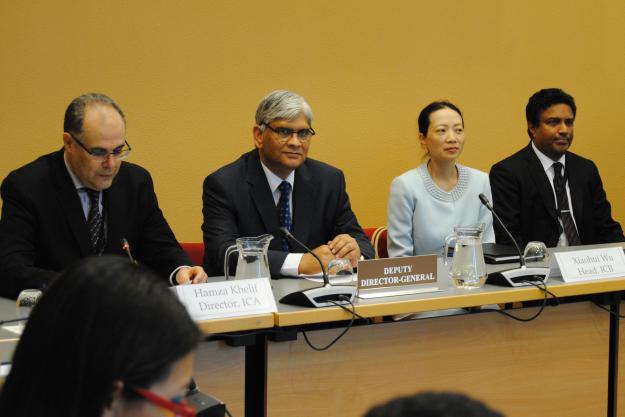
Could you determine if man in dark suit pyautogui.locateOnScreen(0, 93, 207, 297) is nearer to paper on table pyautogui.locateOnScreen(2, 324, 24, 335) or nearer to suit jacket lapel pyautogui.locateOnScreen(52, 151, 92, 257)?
suit jacket lapel pyautogui.locateOnScreen(52, 151, 92, 257)

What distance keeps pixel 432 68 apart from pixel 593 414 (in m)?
2.49

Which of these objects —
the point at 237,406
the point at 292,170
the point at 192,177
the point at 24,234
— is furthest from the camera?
the point at 192,177

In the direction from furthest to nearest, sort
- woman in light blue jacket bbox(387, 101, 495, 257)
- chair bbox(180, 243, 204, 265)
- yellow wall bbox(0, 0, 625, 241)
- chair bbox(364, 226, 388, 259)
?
1. yellow wall bbox(0, 0, 625, 241)
2. chair bbox(364, 226, 388, 259)
3. woman in light blue jacket bbox(387, 101, 495, 257)
4. chair bbox(180, 243, 204, 265)

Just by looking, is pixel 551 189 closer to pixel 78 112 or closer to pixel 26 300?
pixel 78 112

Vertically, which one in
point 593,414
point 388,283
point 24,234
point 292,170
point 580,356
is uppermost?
point 292,170

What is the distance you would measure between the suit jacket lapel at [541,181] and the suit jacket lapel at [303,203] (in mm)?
1347

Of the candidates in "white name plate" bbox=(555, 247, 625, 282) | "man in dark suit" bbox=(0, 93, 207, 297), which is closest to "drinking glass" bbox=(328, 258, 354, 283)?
"man in dark suit" bbox=(0, 93, 207, 297)

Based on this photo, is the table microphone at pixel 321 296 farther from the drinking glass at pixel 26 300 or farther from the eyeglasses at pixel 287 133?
the eyeglasses at pixel 287 133

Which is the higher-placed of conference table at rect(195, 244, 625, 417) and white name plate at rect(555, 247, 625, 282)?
white name plate at rect(555, 247, 625, 282)

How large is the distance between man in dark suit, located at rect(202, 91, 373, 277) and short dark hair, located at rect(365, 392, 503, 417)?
8.13 ft

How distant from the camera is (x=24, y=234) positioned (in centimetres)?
286

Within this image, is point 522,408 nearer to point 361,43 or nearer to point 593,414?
point 593,414

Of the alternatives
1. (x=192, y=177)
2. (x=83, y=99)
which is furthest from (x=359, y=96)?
(x=83, y=99)

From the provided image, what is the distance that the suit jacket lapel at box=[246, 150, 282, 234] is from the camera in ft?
10.9
